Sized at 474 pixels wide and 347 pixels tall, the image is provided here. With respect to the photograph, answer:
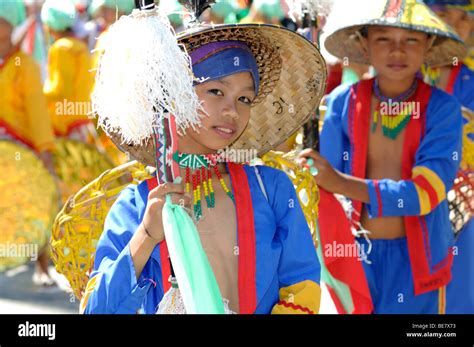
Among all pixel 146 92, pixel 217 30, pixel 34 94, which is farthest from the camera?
pixel 34 94

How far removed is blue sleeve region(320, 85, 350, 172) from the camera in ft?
15.9

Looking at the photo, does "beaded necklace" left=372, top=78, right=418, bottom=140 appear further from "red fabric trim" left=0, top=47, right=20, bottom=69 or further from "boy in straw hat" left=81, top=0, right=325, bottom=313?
"red fabric trim" left=0, top=47, right=20, bottom=69

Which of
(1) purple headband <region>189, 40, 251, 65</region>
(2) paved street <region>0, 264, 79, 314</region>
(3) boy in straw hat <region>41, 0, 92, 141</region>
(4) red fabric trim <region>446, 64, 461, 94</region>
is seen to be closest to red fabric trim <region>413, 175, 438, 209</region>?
(1) purple headband <region>189, 40, 251, 65</region>

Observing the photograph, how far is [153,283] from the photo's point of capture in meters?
3.41

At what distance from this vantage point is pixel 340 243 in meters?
4.48

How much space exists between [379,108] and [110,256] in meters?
1.84

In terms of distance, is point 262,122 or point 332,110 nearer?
point 262,122

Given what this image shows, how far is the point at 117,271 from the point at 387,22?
1969mm

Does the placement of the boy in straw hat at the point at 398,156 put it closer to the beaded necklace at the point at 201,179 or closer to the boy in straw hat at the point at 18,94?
the beaded necklace at the point at 201,179

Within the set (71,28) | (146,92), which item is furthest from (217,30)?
(71,28)

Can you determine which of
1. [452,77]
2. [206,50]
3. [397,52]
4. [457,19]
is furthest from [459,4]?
[206,50]

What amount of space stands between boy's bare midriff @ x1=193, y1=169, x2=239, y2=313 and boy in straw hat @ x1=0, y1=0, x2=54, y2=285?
384 cm
